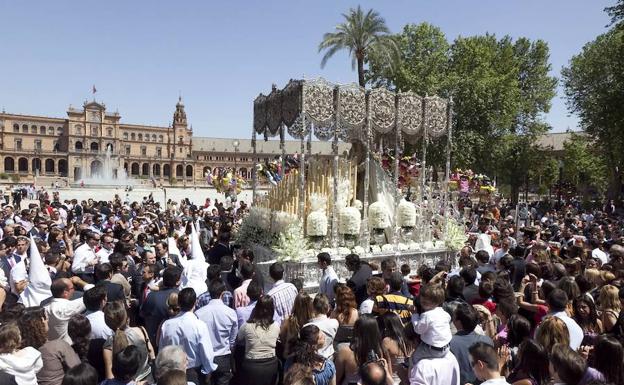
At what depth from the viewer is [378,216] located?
12648 millimetres

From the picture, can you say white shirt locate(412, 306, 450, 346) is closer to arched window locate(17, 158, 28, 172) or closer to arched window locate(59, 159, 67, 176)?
arched window locate(59, 159, 67, 176)

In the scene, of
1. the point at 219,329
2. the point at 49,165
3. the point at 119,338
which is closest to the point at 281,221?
the point at 219,329

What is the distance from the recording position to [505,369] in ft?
16.1

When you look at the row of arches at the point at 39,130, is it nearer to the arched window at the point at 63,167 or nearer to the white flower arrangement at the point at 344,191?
the arched window at the point at 63,167

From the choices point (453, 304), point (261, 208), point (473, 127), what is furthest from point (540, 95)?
point (453, 304)

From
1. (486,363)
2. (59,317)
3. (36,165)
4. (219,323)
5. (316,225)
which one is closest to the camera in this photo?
(486,363)

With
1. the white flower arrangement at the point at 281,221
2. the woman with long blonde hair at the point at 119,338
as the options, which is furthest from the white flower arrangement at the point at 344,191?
the woman with long blonde hair at the point at 119,338

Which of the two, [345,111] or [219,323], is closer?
[219,323]

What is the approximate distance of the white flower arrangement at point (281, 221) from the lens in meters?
11.9

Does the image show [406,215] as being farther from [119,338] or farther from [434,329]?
[119,338]

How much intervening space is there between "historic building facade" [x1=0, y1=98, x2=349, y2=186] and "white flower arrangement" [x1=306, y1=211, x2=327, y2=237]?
7760 cm

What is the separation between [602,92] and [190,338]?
35339 mm

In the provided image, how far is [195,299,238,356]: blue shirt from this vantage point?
5641 mm

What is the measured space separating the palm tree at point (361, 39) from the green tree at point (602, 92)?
13.7 metres
